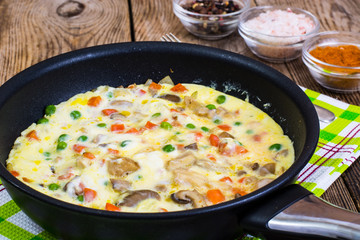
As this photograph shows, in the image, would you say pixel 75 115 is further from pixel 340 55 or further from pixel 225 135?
pixel 340 55

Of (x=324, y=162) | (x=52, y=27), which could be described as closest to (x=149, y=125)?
(x=324, y=162)

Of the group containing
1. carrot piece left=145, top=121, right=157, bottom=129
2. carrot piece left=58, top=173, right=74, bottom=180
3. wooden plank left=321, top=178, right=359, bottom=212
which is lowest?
wooden plank left=321, top=178, right=359, bottom=212

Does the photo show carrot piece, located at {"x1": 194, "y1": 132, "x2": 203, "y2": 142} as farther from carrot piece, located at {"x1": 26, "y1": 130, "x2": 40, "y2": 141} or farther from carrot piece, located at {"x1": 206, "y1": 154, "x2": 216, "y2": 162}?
carrot piece, located at {"x1": 26, "y1": 130, "x2": 40, "y2": 141}

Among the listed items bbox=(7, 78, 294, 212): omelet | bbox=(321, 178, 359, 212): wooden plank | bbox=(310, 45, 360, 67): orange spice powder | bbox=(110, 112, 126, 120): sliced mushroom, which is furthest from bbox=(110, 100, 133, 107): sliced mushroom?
bbox=(310, 45, 360, 67): orange spice powder

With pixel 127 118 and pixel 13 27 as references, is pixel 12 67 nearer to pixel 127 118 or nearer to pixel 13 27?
pixel 13 27

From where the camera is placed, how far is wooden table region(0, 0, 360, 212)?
4.78 m

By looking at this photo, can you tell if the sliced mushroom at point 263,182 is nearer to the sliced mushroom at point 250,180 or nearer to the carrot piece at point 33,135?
the sliced mushroom at point 250,180

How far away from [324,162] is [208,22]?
2099 millimetres

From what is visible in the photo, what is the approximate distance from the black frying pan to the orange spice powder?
1194 mm

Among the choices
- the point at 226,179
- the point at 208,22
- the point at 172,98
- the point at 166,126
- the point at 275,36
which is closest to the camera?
the point at 226,179

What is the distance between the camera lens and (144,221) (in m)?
2.15

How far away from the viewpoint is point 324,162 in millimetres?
3377

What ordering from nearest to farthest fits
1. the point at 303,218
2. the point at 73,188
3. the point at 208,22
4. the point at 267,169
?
the point at 303,218, the point at 73,188, the point at 267,169, the point at 208,22

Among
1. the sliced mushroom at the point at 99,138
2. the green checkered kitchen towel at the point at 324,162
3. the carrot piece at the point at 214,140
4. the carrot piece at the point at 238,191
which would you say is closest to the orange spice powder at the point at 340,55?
the green checkered kitchen towel at the point at 324,162
